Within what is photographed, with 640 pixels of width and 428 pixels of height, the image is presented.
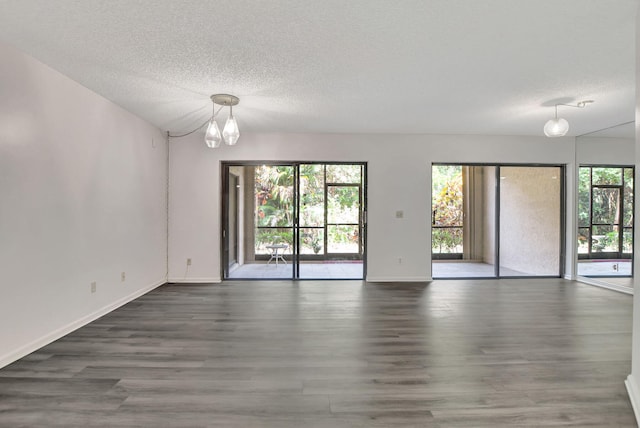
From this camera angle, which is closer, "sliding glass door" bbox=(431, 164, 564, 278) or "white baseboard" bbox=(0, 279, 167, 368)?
"white baseboard" bbox=(0, 279, 167, 368)

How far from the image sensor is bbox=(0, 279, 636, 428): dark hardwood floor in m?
1.79

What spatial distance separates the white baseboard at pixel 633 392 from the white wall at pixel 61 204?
4219mm

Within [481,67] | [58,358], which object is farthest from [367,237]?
[58,358]

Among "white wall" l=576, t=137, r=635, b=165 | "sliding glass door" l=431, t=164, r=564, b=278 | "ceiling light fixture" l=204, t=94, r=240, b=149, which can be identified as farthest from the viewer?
"sliding glass door" l=431, t=164, r=564, b=278

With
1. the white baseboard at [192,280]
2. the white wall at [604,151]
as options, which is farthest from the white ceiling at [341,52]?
the white baseboard at [192,280]

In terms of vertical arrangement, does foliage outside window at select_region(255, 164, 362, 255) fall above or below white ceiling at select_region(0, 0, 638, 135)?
below

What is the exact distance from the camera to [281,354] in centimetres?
254

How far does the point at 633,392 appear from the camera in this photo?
75.0 inches

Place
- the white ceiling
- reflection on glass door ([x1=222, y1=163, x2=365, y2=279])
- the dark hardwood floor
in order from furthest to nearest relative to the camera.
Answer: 1. reflection on glass door ([x1=222, y1=163, x2=365, y2=279])
2. the white ceiling
3. the dark hardwood floor

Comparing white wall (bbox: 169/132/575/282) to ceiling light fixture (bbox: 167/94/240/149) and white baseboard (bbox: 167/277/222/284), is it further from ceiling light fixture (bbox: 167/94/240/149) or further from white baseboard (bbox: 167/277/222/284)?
ceiling light fixture (bbox: 167/94/240/149)

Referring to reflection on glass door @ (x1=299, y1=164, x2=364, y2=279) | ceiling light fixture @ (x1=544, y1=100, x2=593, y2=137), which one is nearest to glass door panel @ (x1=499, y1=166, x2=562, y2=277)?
ceiling light fixture @ (x1=544, y1=100, x2=593, y2=137)

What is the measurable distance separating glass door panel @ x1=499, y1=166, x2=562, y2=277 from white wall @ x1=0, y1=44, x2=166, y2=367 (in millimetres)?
5854

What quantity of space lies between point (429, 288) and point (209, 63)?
163 inches

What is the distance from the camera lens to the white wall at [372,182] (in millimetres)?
5059
